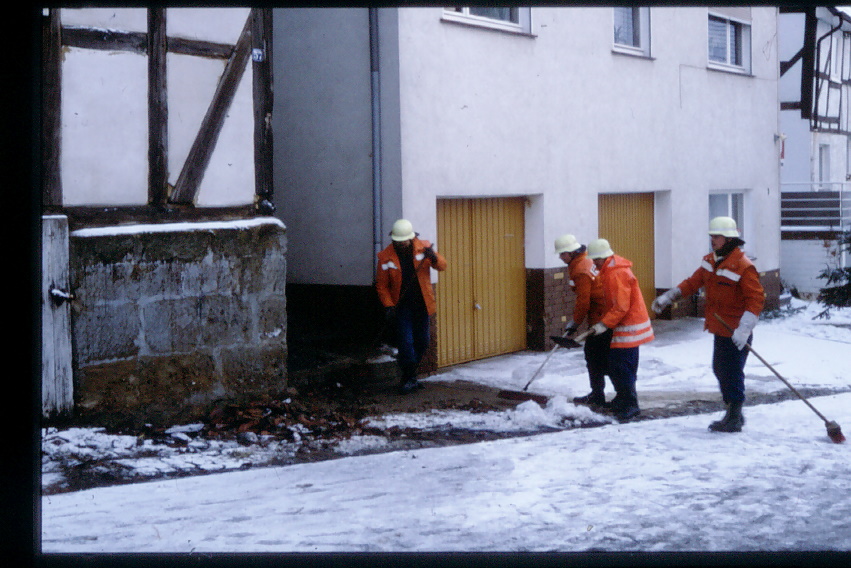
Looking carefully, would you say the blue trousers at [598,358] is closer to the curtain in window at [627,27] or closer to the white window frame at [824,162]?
the curtain in window at [627,27]

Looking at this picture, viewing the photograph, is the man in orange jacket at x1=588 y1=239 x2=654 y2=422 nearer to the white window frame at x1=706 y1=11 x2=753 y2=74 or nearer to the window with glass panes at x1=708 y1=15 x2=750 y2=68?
the white window frame at x1=706 y1=11 x2=753 y2=74

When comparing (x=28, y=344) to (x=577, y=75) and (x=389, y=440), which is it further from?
(x=577, y=75)

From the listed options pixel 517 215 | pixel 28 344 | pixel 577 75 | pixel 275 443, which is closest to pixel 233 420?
pixel 275 443

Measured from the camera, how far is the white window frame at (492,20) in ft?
34.7

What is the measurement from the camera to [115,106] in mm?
7492

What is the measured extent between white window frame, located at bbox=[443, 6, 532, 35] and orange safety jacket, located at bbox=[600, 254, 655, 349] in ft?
11.0

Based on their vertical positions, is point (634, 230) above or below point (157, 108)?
below

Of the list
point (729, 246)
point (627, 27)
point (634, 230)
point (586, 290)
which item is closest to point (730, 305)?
point (729, 246)

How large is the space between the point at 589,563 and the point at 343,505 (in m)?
1.80

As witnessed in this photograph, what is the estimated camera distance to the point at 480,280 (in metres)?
11.3

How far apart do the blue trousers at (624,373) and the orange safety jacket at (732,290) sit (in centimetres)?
82

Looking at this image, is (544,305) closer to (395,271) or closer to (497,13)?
(395,271)

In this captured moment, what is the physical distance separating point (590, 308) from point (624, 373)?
2.54 ft

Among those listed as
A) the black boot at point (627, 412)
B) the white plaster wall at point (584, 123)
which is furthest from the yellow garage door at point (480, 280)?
the black boot at point (627, 412)
